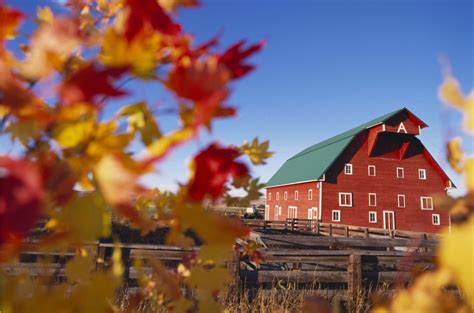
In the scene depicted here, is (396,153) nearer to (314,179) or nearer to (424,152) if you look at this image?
(424,152)

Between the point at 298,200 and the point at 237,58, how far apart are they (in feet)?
70.4

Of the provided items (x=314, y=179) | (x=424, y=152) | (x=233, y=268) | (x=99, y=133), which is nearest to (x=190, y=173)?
(x=99, y=133)

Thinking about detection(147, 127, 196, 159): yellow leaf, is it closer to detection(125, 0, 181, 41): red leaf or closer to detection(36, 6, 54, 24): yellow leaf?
detection(125, 0, 181, 41): red leaf

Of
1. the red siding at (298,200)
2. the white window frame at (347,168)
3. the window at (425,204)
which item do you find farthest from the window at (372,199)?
the red siding at (298,200)

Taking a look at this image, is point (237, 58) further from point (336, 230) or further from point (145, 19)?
point (336, 230)

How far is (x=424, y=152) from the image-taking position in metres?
20.7

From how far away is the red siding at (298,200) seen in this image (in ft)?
63.8

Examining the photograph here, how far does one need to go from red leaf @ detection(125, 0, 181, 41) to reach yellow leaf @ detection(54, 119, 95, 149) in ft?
0.43

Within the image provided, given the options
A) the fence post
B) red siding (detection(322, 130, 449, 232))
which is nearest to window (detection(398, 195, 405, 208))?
red siding (detection(322, 130, 449, 232))

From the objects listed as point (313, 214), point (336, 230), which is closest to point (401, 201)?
point (313, 214)

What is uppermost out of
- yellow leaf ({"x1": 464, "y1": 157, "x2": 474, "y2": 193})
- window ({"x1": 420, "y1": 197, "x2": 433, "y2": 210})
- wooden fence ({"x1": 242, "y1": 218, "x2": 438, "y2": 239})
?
window ({"x1": 420, "y1": 197, "x2": 433, "y2": 210})

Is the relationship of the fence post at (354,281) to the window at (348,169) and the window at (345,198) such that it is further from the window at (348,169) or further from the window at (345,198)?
the window at (348,169)

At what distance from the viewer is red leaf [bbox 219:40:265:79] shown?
1.77ft

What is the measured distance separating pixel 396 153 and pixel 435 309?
873 inches
